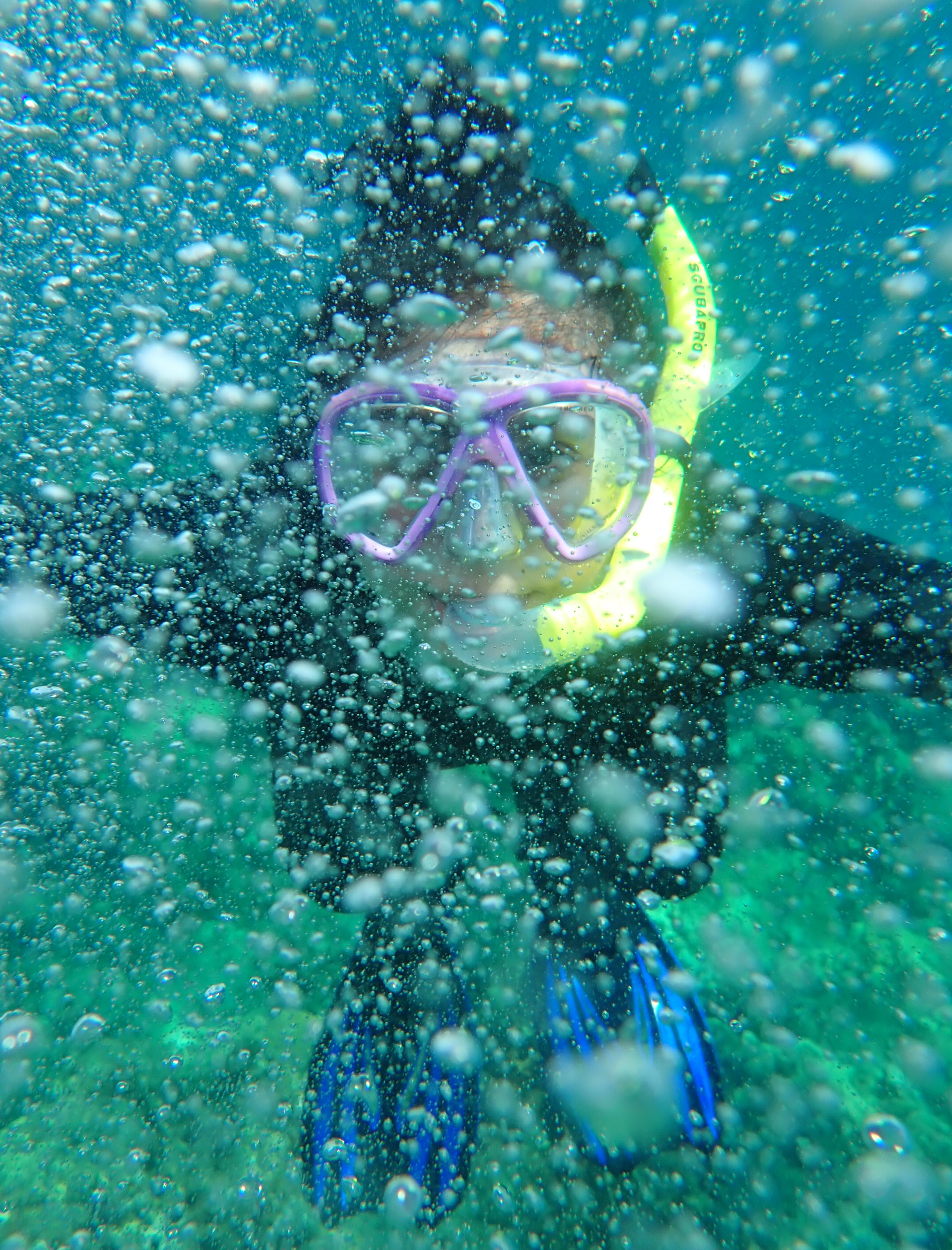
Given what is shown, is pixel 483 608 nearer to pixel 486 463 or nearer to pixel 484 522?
pixel 484 522

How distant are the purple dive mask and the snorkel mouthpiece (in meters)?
0.30

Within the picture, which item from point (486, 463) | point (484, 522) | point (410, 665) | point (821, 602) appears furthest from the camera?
point (410, 665)

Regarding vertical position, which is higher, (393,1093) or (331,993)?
(393,1093)

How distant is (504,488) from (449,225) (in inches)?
43.4

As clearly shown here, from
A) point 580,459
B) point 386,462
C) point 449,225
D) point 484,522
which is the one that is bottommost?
point 484,522

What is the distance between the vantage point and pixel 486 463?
2.21 meters

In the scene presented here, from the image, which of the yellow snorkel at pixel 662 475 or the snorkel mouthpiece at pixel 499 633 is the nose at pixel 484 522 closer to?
the snorkel mouthpiece at pixel 499 633

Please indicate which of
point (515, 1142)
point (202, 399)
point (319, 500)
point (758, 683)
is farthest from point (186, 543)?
point (515, 1142)

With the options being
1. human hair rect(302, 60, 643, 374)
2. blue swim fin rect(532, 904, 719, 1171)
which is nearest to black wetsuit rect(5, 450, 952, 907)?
blue swim fin rect(532, 904, 719, 1171)

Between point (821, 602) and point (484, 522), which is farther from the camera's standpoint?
point (821, 602)

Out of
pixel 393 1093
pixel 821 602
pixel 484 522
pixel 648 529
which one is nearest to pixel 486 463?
pixel 484 522

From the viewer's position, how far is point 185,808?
152 inches

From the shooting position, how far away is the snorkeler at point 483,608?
2348 millimetres

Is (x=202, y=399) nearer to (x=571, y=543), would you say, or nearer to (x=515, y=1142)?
(x=571, y=543)
